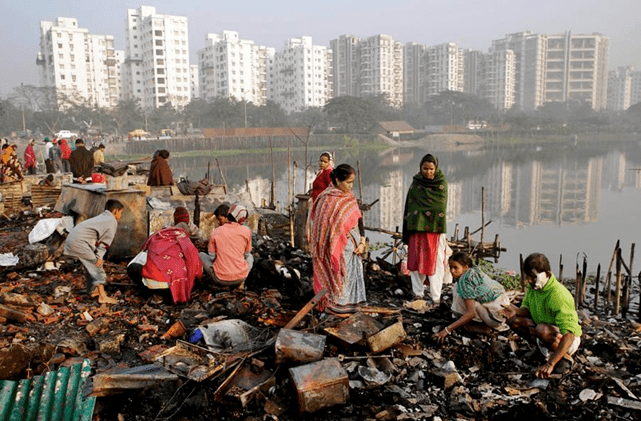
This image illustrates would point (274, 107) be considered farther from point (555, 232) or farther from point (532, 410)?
point (532, 410)

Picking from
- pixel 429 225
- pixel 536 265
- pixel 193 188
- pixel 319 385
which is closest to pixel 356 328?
pixel 319 385

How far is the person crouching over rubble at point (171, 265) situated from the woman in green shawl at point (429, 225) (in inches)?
88.2

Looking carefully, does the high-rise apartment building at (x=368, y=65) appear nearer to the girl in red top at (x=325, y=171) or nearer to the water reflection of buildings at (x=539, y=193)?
the water reflection of buildings at (x=539, y=193)

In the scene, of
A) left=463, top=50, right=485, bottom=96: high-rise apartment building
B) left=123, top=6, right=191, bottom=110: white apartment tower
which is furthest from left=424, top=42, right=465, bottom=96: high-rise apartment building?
left=123, top=6, right=191, bottom=110: white apartment tower

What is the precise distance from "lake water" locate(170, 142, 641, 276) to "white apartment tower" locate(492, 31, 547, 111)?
67.9m

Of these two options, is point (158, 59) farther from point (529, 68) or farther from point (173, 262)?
point (529, 68)

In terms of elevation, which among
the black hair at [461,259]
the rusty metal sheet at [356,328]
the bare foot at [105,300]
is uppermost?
the black hair at [461,259]

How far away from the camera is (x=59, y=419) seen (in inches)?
119

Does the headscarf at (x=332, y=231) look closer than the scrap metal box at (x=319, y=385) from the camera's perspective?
No

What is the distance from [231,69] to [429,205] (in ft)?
256

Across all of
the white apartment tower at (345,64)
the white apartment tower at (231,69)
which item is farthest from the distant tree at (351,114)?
the white apartment tower at (345,64)

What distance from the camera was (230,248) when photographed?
5102 millimetres

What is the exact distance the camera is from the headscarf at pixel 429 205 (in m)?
5.21

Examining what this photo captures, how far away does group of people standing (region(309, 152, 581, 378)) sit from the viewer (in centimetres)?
369
